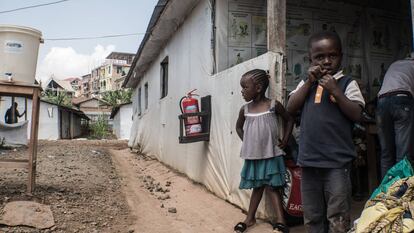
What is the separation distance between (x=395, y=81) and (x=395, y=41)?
9.00 ft

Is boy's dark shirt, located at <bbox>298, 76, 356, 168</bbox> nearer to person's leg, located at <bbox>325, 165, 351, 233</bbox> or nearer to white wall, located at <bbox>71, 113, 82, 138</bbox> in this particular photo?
person's leg, located at <bbox>325, 165, 351, 233</bbox>

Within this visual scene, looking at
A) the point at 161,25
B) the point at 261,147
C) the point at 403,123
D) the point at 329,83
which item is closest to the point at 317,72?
the point at 329,83

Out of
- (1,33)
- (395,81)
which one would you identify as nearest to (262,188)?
(395,81)

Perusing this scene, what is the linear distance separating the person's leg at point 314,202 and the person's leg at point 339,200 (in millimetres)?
86

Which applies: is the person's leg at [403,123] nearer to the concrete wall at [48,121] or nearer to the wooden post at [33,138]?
the wooden post at [33,138]

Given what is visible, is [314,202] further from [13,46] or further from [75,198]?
[13,46]

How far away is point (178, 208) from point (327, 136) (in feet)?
9.40

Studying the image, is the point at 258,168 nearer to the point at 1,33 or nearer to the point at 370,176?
the point at 370,176

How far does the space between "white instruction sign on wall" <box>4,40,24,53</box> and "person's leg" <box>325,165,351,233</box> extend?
3708mm

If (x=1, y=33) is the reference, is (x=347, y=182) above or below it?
below

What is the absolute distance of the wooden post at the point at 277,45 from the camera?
11.4 ft

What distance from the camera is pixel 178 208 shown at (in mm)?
4680

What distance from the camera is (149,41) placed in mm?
8906

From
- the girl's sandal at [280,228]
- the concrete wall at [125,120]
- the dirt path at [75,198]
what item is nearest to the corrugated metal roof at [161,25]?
the dirt path at [75,198]
